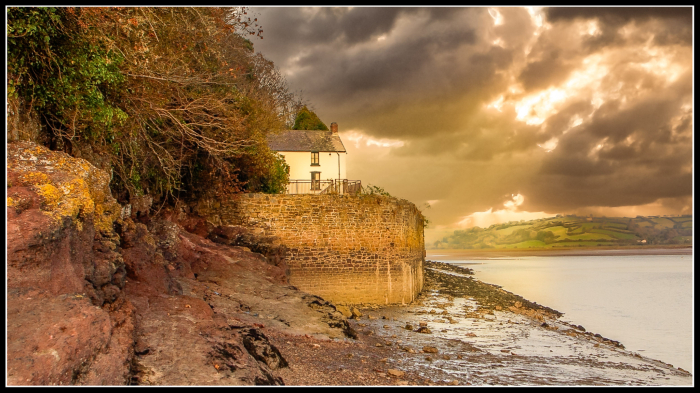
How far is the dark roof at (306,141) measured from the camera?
31.4 meters

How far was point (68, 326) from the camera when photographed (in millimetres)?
4355

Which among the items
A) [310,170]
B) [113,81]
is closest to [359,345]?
[113,81]

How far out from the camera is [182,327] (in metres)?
6.02

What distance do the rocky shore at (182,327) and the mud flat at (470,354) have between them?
50 mm

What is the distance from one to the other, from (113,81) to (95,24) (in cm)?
123

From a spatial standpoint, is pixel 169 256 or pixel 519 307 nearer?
pixel 169 256

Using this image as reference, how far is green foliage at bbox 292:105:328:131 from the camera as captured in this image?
118ft

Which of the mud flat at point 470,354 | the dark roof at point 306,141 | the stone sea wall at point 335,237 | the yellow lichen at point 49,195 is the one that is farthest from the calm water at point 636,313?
the dark roof at point 306,141

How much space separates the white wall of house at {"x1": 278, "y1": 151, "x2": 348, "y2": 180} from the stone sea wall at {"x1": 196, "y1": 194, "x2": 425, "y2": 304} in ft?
46.7

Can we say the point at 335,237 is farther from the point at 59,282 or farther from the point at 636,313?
the point at 636,313

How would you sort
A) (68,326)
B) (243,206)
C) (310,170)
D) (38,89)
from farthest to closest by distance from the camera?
1. (310,170)
2. (243,206)
3. (38,89)
4. (68,326)

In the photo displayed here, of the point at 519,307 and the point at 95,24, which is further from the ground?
the point at 95,24

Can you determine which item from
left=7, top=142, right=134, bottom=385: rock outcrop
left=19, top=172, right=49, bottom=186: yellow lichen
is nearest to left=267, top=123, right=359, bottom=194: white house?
left=7, top=142, right=134, bottom=385: rock outcrop

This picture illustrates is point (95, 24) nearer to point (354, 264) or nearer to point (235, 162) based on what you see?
point (235, 162)
